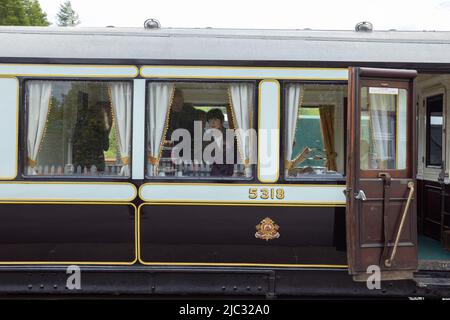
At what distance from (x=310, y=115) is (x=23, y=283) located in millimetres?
3211

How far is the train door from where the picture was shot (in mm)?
4500

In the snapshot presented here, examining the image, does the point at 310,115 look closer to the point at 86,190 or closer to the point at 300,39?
the point at 300,39

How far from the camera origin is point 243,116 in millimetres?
4891

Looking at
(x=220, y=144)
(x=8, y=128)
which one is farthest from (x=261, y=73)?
(x=8, y=128)

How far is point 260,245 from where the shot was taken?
15.7 feet

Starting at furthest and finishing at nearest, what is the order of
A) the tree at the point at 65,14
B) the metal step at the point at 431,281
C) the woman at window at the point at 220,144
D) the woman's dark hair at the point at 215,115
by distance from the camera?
1. the tree at the point at 65,14
2. the woman's dark hair at the point at 215,115
3. the woman at window at the point at 220,144
4. the metal step at the point at 431,281

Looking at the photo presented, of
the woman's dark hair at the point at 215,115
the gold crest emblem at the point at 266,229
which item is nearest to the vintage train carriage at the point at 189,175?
the gold crest emblem at the point at 266,229

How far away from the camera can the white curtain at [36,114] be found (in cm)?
484

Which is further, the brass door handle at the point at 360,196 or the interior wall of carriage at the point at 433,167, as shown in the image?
the interior wall of carriage at the point at 433,167

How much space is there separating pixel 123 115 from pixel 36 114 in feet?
2.75

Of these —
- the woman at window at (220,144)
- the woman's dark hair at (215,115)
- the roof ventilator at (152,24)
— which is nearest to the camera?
the woman at window at (220,144)

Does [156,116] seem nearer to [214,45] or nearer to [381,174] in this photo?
[214,45]

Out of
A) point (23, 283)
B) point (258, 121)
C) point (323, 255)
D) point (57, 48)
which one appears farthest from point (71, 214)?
point (323, 255)

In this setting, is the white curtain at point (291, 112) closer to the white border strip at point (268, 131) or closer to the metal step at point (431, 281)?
A: the white border strip at point (268, 131)
